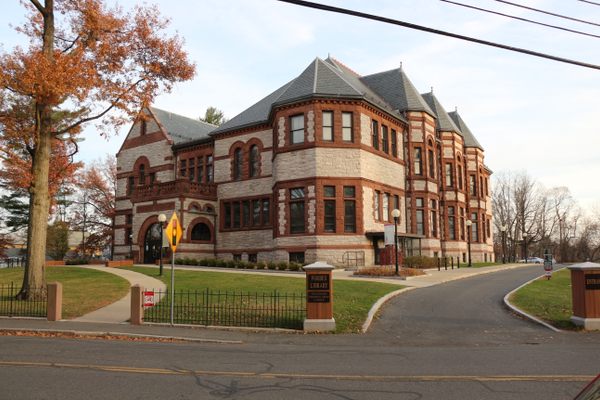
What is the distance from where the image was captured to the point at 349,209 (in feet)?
96.5

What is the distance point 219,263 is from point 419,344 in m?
20.4

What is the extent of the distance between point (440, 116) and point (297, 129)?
18.8 metres

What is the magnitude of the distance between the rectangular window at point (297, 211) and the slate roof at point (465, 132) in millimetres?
25418

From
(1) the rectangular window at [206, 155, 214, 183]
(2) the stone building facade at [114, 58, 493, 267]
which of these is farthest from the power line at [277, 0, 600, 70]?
(1) the rectangular window at [206, 155, 214, 183]

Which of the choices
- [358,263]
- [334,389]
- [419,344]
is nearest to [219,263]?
[358,263]

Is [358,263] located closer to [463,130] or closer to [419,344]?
[419,344]

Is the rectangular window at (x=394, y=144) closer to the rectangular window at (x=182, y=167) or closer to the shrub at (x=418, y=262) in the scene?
the shrub at (x=418, y=262)

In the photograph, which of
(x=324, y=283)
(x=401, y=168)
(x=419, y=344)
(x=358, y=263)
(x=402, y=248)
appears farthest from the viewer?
(x=401, y=168)

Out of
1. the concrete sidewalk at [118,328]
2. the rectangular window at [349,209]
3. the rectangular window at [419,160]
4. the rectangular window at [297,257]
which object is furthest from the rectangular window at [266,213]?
the concrete sidewalk at [118,328]

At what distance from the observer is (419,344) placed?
431 inches

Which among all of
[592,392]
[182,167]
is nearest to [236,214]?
[182,167]

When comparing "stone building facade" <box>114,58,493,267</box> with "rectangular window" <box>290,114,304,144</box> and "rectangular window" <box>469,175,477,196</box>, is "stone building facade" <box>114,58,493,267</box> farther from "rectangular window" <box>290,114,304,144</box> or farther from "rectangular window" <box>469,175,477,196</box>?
"rectangular window" <box>469,175,477,196</box>

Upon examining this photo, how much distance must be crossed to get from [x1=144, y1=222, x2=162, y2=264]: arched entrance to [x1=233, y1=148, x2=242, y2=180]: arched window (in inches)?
262

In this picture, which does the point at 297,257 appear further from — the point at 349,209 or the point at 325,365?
the point at 325,365
